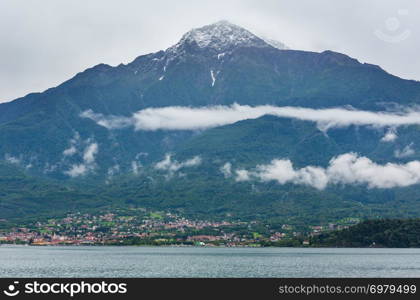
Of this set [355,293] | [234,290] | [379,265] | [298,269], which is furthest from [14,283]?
[379,265]

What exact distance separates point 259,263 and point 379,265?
71.8 feet

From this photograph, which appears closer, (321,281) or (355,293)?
(355,293)

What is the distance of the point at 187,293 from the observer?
69.8 metres

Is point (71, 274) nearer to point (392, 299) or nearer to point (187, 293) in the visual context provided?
point (187, 293)

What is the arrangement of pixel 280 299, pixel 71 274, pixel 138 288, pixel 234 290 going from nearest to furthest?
pixel 280 299, pixel 138 288, pixel 234 290, pixel 71 274

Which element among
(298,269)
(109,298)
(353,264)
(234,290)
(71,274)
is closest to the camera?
(109,298)

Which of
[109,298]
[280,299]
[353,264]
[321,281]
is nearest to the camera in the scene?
[109,298]

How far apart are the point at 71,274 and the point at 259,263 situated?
42721 millimetres

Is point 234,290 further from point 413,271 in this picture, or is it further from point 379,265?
point 379,265

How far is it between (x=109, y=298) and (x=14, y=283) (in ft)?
44.0

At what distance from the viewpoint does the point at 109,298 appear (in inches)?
2494

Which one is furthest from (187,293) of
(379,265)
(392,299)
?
(379,265)

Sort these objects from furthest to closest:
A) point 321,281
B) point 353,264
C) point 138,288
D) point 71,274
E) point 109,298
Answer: point 353,264 → point 71,274 → point 321,281 → point 138,288 → point 109,298

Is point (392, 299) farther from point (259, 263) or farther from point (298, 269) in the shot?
point (259, 263)
